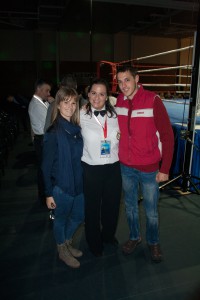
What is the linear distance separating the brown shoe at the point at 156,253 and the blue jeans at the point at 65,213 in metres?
0.65

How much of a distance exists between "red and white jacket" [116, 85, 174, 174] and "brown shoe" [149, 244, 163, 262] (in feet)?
2.27

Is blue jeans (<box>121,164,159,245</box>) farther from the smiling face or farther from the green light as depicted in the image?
the green light

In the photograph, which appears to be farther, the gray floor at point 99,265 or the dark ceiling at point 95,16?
the dark ceiling at point 95,16

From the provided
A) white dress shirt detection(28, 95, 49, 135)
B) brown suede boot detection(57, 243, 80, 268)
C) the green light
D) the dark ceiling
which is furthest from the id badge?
the green light

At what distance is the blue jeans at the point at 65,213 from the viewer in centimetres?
188

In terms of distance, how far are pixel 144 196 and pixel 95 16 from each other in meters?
9.03

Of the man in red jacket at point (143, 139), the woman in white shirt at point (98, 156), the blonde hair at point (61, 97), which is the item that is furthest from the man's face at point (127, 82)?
the blonde hair at point (61, 97)

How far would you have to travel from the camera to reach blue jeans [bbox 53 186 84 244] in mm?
1879

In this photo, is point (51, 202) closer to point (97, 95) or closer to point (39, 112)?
point (97, 95)

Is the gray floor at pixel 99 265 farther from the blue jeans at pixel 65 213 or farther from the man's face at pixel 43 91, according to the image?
the man's face at pixel 43 91

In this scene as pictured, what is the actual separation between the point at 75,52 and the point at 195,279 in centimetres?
1235

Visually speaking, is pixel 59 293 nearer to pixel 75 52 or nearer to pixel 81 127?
pixel 81 127

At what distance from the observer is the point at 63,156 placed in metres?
1.79

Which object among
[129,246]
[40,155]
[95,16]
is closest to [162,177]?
[129,246]
